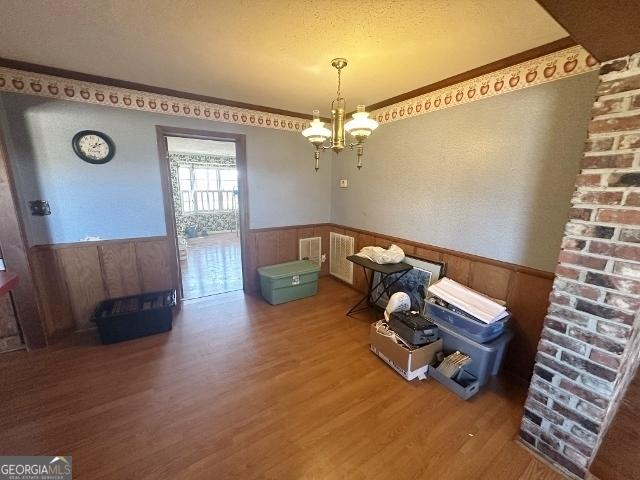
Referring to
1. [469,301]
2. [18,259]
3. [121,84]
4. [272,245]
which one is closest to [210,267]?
[272,245]

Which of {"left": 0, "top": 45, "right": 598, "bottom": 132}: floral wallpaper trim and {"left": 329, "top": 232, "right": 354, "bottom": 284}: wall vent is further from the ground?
{"left": 0, "top": 45, "right": 598, "bottom": 132}: floral wallpaper trim

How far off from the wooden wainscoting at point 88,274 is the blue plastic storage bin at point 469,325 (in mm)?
2823

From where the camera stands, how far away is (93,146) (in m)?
2.37

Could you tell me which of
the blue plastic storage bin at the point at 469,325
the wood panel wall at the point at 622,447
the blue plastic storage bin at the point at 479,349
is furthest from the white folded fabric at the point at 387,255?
the wood panel wall at the point at 622,447

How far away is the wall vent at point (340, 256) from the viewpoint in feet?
11.9

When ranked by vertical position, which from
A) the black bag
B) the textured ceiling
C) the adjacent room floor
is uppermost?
the textured ceiling

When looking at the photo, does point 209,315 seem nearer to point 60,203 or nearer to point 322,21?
point 60,203

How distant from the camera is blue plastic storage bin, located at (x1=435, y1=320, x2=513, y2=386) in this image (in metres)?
1.79

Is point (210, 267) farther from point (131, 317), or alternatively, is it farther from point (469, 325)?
point (469, 325)

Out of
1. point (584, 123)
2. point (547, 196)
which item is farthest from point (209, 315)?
point (584, 123)

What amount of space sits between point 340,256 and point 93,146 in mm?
3021

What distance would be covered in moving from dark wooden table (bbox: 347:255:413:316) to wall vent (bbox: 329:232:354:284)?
483 millimetres

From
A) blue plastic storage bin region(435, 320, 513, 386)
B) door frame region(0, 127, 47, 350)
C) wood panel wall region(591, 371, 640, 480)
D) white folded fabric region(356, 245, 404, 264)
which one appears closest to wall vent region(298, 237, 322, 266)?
white folded fabric region(356, 245, 404, 264)

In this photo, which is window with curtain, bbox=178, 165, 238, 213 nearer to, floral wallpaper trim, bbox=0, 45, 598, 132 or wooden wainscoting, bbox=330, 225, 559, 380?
floral wallpaper trim, bbox=0, 45, 598, 132
